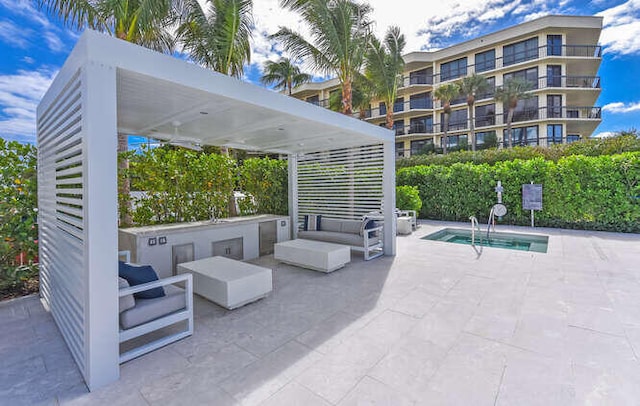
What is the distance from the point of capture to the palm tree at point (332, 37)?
9.34 metres

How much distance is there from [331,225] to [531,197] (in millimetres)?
7352

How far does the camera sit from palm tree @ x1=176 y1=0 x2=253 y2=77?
792cm

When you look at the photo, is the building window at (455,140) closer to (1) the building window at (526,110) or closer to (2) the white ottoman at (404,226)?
(1) the building window at (526,110)

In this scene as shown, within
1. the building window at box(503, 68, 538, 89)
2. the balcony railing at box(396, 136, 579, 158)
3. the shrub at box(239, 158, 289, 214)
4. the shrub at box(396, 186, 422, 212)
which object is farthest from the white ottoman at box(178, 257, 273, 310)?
the building window at box(503, 68, 538, 89)

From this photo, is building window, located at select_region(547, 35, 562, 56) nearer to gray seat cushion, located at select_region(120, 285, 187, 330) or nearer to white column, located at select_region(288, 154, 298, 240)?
white column, located at select_region(288, 154, 298, 240)

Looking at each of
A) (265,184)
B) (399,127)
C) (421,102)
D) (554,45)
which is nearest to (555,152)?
(265,184)

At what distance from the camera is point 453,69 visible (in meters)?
26.2

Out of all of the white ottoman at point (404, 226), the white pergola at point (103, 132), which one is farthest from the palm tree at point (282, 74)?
the white pergola at point (103, 132)

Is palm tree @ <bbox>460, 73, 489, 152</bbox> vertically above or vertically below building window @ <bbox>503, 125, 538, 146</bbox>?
above

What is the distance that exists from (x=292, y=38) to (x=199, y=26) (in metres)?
3.25

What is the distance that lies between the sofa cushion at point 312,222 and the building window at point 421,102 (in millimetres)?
23838

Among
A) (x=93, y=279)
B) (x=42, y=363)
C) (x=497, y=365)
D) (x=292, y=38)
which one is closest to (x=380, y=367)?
(x=497, y=365)

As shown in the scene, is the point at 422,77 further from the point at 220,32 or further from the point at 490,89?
the point at 220,32

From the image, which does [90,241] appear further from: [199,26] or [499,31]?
[499,31]
